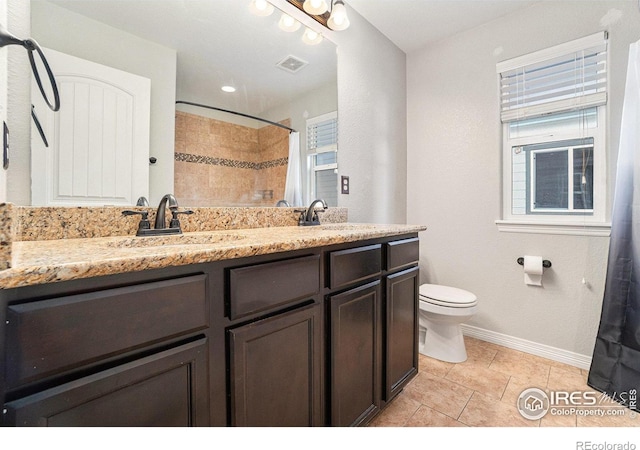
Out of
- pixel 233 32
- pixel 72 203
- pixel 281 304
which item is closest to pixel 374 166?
pixel 233 32

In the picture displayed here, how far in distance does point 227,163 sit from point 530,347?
2417mm

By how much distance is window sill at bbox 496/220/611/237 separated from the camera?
1830mm

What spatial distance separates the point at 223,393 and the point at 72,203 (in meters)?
0.86

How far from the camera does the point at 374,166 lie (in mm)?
2324

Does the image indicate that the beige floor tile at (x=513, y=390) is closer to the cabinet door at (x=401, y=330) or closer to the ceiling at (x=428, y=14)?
the cabinet door at (x=401, y=330)

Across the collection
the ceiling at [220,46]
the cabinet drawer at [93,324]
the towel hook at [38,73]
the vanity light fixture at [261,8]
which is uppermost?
the vanity light fixture at [261,8]

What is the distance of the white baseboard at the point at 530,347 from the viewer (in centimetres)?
192

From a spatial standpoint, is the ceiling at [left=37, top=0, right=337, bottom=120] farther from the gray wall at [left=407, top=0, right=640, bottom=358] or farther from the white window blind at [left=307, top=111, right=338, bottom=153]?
the gray wall at [left=407, top=0, right=640, bottom=358]

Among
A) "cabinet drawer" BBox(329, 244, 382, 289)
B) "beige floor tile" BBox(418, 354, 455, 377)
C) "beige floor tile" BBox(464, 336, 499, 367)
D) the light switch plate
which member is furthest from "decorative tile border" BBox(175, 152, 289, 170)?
"beige floor tile" BBox(464, 336, 499, 367)

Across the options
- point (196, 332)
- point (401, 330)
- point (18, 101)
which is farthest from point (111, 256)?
point (401, 330)

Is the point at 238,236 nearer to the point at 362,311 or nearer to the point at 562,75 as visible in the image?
the point at 362,311

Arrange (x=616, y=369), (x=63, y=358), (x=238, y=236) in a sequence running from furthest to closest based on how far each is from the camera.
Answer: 1. (x=616, y=369)
2. (x=238, y=236)
3. (x=63, y=358)

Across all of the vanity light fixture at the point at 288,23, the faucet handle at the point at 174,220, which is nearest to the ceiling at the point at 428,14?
the vanity light fixture at the point at 288,23

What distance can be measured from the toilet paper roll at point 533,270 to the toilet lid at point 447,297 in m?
0.46
